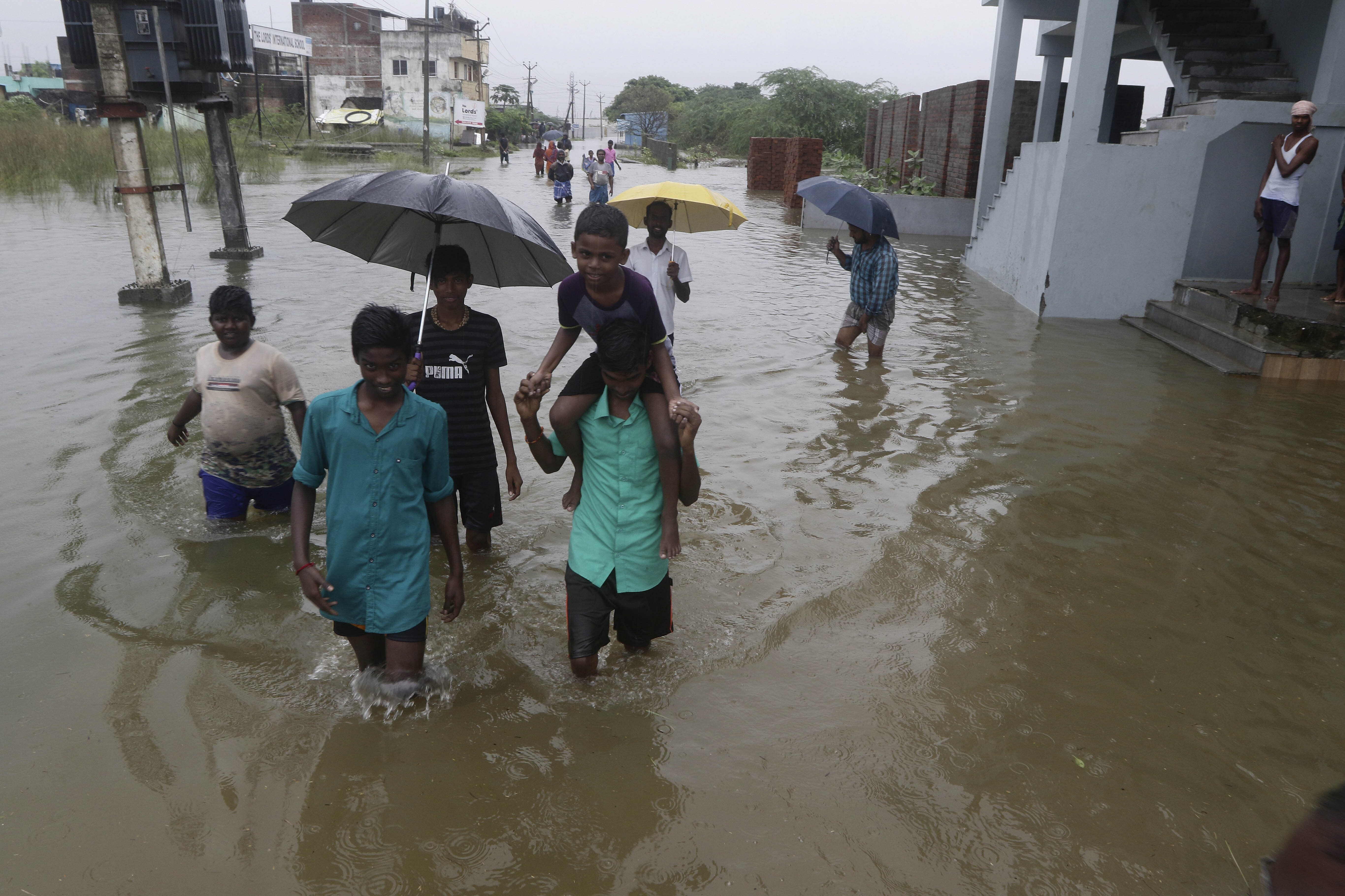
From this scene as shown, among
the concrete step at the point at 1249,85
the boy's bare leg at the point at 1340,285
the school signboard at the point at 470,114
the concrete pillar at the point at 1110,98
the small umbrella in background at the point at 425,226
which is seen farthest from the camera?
the school signboard at the point at 470,114

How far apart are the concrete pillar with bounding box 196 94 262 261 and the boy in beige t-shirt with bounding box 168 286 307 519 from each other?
957cm

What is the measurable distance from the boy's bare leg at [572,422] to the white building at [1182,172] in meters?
9.33

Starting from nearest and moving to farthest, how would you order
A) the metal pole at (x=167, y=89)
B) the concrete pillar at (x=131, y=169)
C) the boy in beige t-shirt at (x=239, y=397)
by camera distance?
1. the boy in beige t-shirt at (x=239, y=397)
2. the metal pole at (x=167, y=89)
3. the concrete pillar at (x=131, y=169)

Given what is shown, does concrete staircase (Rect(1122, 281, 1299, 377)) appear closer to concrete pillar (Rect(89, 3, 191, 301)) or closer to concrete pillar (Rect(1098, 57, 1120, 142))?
concrete pillar (Rect(1098, 57, 1120, 142))

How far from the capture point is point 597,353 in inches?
123

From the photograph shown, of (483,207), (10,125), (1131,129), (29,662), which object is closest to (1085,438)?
(483,207)

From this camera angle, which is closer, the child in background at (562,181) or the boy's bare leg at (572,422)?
the boy's bare leg at (572,422)

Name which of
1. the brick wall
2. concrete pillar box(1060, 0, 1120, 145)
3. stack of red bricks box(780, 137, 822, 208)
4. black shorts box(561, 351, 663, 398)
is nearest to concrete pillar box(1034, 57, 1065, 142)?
concrete pillar box(1060, 0, 1120, 145)

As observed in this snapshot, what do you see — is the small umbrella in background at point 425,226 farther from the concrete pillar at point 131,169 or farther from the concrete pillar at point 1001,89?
the concrete pillar at point 1001,89

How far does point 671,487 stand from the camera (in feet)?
10.6

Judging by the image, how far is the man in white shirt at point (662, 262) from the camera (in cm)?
624

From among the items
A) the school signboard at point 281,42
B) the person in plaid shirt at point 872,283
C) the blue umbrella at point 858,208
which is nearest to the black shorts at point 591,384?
the blue umbrella at point 858,208

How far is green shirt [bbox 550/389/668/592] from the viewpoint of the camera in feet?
10.6

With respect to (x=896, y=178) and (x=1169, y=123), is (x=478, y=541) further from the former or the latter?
(x=896, y=178)
